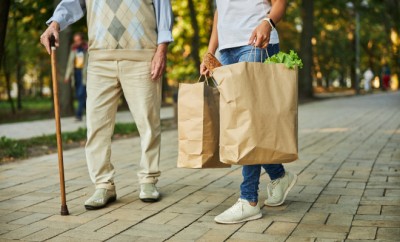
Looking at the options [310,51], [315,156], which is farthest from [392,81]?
[315,156]

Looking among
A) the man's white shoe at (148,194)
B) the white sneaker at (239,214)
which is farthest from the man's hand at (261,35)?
the man's white shoe at (148,194)

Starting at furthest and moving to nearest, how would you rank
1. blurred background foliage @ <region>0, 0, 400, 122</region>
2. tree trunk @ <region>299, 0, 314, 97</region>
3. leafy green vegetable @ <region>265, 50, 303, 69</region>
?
tree trunk @ <region>299, 0, 314, 97</region>, blurred background foliage @ <region>0, 0, 400, 122</region>, leafy green vegetable @ <region>265, 50, 303, 69</region>

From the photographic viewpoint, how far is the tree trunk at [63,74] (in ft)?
56.5

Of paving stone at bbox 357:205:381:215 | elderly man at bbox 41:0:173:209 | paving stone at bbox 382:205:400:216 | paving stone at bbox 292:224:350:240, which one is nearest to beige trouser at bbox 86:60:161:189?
elderly man at bbox 41:0:173:209

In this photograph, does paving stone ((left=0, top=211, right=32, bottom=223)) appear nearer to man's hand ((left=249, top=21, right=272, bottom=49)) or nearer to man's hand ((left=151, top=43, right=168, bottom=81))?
man's hand ((left=151, top=43, right=168, bottom=81))

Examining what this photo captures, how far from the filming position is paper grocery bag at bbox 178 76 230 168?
4.09m

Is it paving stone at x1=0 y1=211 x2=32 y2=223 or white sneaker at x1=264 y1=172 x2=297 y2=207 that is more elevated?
white sneaker at x1=264 y1=172 x2=297 y2=207

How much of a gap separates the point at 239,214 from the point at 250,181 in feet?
0.80

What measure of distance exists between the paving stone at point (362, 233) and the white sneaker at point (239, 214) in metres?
0.69

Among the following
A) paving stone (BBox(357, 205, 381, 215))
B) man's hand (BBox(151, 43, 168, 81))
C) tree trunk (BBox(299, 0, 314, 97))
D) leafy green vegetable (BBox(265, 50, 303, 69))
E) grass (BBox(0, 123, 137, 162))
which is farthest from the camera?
tree trunk (BBox(299, 0, 314, 97))

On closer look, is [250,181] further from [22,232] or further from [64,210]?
[22,232]

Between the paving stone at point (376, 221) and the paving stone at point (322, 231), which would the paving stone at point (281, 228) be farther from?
the paving stone at point (376, 221)

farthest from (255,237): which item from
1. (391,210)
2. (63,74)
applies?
(63,74)

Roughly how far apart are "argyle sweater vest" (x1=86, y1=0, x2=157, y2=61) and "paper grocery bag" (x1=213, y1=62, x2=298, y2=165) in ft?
3.68
